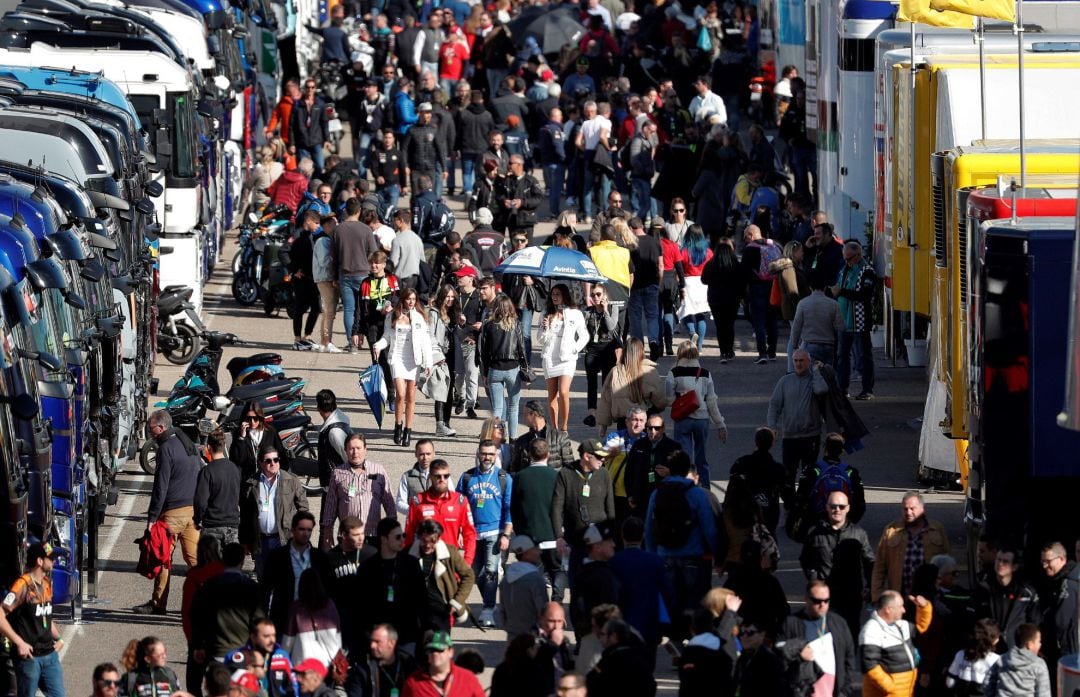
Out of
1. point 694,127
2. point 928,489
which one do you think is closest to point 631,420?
point 928,489

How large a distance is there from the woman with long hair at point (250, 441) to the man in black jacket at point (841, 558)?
4.18 m

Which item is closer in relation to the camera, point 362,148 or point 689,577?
point 689,577

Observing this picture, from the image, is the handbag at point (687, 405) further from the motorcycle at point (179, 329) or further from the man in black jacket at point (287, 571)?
the motorcycle at point (179, 329)

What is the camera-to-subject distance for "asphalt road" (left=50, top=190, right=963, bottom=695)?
1647 cm

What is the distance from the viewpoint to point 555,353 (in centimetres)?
2162

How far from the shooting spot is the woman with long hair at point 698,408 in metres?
19.7

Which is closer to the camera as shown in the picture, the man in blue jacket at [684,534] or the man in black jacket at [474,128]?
the man in blue jacket at [684,534]

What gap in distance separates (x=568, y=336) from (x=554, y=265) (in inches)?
37.5


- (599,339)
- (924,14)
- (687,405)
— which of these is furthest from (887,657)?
(599,339)

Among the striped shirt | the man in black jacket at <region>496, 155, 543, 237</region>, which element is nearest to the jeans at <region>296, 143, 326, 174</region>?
the man in black jacket at <region>496, 155, 543, 237</region>

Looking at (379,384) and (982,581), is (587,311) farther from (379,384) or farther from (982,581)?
(982,581)

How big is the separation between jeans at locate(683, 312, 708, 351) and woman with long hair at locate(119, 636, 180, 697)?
524 inches

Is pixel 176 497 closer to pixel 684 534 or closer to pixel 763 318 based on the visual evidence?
pixel 684 534

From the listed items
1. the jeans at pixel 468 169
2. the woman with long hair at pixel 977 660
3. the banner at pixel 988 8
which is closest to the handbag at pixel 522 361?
the banner at pixel 988 8
